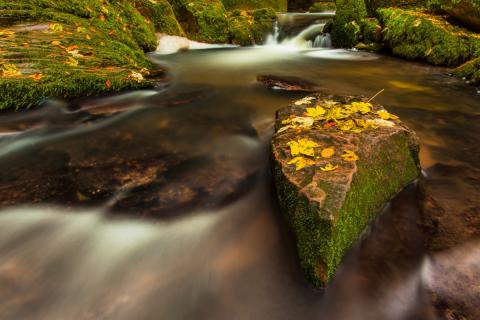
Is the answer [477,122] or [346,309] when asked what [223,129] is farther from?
[477,122]

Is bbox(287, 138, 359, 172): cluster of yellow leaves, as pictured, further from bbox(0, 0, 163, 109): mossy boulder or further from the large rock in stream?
bbox(0, 0, 163, 109): mossy boulder

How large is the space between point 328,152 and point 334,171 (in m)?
0.29

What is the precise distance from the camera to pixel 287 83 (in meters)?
6.29

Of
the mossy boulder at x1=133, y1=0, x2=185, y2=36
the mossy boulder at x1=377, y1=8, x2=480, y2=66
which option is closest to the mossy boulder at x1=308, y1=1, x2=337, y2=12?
the mossy boulder at x1=377, y1=8, x2=480, y2=66

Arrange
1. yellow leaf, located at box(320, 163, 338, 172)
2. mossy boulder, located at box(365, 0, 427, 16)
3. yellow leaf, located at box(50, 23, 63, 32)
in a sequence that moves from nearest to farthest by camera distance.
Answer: yellow leaf, located at box(320, 163, 338, 172) → yellow leaf, located at box(50, 23, 63, 32) → mossy boulder, located at box(365, 0, 427, 16)

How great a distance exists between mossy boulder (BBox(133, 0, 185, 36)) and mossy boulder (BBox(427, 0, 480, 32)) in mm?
8477

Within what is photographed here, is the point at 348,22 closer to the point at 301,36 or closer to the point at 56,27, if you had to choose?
the point at 301,36

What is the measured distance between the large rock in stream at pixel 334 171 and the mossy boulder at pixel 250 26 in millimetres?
8970

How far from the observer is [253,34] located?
1177 centimetres

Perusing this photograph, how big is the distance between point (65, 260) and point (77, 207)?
0.54 meters

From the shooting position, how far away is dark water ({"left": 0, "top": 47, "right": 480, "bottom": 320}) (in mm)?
2041

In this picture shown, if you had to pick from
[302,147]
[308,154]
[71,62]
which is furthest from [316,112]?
[71,62]

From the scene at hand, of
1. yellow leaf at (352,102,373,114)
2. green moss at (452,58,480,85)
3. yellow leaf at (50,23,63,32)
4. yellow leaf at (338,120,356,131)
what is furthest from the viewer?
green moss at (452,58,480,85)

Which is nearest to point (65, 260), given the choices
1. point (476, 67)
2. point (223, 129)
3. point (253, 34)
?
point (223, 129)
